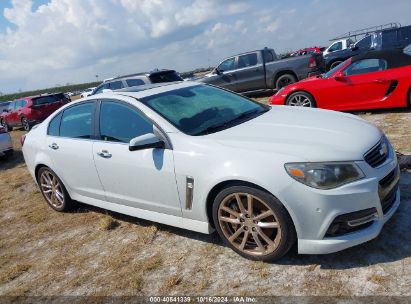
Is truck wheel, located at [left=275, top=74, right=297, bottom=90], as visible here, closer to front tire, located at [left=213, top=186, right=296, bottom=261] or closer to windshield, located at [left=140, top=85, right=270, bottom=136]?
windshield, located at [left=140, top=85, right=270, bottom=136]

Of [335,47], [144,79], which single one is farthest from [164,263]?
[335,47]

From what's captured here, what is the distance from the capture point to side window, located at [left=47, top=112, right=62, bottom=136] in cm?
509

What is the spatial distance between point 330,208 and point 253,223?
67 centimetres

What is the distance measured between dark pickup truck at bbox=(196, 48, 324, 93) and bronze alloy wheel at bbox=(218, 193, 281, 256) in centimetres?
1060

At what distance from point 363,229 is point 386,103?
551 centimetres

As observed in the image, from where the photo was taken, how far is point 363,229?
121 inches

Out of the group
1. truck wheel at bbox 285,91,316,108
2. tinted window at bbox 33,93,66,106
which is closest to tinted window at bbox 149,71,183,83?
truck wheel at bbox 285,91,316,108

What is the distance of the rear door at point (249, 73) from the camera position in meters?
13.8

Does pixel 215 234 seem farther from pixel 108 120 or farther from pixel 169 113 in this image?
pixel 108 120

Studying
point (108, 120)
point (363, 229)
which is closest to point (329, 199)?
point (363, 229)

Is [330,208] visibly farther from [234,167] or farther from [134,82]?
[134,82]

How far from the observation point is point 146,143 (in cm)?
356

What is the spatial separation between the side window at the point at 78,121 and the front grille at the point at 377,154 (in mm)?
2922

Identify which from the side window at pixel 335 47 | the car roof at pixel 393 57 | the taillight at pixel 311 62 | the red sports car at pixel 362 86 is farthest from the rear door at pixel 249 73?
the side window at pixel 335 47
